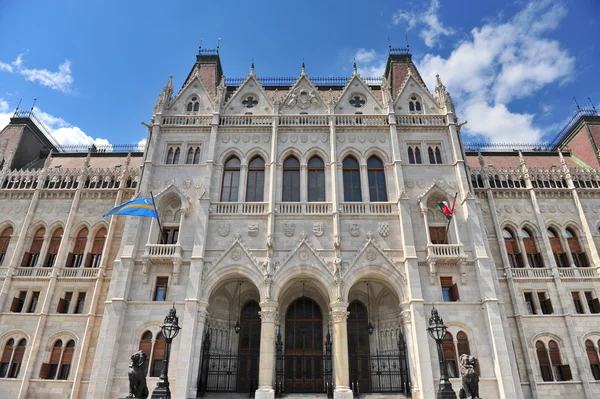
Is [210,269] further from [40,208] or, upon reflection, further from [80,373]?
[40,208]

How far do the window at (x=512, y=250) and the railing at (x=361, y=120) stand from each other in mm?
10836

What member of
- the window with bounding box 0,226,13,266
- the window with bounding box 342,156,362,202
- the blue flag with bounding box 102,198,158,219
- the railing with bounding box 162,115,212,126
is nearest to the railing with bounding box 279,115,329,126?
the window with bounding box 342,156,362,202

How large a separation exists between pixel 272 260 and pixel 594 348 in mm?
18974

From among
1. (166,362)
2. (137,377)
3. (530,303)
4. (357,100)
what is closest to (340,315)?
(166,362)

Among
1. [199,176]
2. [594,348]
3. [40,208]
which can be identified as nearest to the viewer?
[594,348]

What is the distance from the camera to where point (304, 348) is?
2080cm

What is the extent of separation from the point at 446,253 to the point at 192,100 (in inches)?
747

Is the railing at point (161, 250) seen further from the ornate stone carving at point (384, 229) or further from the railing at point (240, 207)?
the ornate stone carving at point (384, 229)

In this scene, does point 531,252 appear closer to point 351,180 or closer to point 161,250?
point 351,180

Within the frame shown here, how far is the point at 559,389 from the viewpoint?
20766mm

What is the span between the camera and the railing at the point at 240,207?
2188 cm

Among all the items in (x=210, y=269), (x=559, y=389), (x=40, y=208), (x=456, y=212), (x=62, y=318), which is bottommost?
(x=559, y=389)

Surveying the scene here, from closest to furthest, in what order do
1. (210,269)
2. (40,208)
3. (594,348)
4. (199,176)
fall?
(210,269) < (594,348) < (199,176) < (40,208)

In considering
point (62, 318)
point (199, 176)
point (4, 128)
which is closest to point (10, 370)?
point (62, 318)
